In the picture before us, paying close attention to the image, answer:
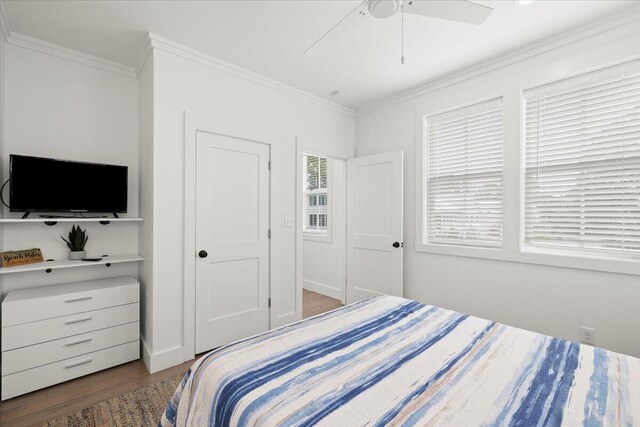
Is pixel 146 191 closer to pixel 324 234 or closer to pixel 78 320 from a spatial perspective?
pixel 78 320

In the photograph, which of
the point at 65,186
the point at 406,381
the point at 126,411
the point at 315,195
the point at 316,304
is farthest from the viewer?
the point at 315,195

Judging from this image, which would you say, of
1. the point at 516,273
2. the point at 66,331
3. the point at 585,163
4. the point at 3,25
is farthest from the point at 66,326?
the point at 585,163

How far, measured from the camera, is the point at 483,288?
2869 mm

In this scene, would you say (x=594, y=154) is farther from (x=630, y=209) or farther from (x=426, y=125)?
(x=426, y=125)

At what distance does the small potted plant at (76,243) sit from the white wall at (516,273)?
3.19 meters

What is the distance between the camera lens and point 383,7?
142 cm

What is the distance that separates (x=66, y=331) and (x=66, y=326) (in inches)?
1.5

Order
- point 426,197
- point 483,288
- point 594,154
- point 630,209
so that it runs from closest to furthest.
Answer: point 630,209 → point 594,154 → point 483,288 → point 426,197

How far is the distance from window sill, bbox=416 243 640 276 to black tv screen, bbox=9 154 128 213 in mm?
3189

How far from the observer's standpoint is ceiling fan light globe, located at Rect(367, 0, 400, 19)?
4.58 feet

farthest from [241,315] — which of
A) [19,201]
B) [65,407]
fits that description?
[19,201]

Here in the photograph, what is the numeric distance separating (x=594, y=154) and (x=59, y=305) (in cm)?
424

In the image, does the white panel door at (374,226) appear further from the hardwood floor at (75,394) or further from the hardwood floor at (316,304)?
the hardwood floor at (75,394)

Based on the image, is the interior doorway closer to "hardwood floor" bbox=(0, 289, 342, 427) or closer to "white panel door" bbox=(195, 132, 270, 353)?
"white panel door" bbox=(195, 132, 270, 353)
